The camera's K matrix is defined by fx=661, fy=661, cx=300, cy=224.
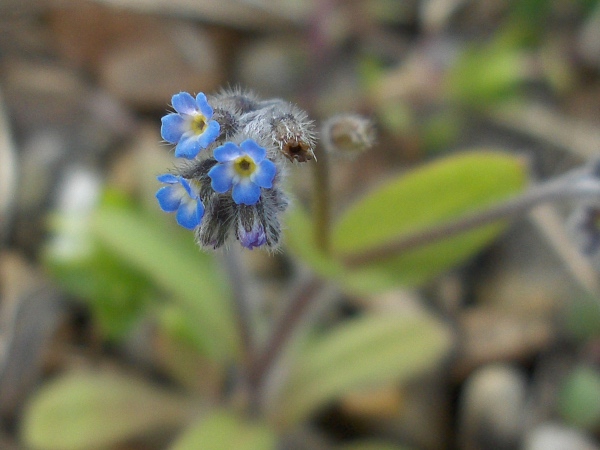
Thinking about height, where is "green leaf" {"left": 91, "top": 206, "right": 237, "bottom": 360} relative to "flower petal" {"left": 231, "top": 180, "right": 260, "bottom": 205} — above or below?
above

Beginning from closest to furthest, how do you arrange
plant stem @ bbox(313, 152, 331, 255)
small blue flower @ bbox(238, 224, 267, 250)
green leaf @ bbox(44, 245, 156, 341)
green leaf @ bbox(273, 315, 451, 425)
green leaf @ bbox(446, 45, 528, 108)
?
small blue flower @ bbox(238, 224, 267, 250), plant stem @ bbox(313, 152, 331, 255), green leaf @ bbox(273, 315, 451, 425), green leaf @ bbox(44, 245, 156, 341), green leaf @ bbox(446, 45, 528, 108)

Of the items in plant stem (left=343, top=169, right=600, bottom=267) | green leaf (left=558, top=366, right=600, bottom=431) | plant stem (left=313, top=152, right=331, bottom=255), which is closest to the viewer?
plant stem (left=313, top=152, right=331, bottom=255)

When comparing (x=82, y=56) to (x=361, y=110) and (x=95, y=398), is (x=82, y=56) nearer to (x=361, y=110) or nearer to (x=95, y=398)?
(x=361, y=110)

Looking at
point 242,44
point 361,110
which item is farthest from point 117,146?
point 361,110

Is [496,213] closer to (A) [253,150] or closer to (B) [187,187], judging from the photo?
(A) [253,150]

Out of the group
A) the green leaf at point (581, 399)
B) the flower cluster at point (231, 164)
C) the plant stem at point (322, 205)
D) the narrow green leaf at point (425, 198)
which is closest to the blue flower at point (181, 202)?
the flower cluster at point (231, 164)

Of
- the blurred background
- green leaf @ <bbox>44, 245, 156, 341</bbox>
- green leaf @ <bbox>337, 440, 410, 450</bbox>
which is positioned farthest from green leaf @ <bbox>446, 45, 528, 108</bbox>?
green leaf @ <bbox>44, 245, 156, 341</bbox>

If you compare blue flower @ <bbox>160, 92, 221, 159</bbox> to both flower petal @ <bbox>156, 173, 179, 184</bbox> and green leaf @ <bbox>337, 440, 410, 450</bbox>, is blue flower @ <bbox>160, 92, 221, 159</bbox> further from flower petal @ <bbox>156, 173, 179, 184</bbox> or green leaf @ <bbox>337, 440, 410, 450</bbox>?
green leaf @ <bbox>337, 440, 410, 450</bbox>
